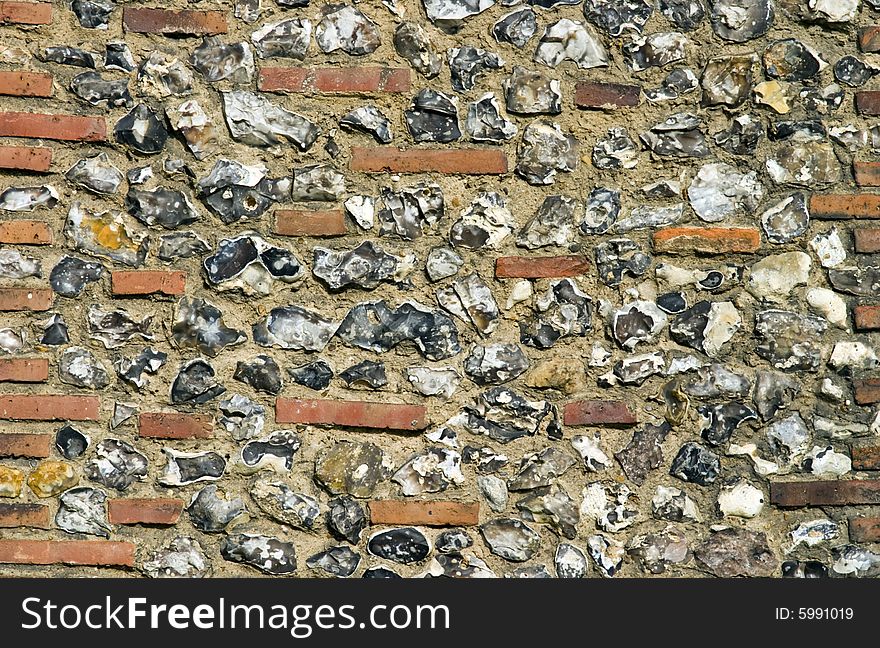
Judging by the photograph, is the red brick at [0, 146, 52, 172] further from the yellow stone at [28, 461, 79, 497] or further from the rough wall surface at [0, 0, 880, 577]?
the yellow stone at [28, 461, 79, 497]

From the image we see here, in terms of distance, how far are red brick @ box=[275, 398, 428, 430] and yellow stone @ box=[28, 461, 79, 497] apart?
1.88 ft

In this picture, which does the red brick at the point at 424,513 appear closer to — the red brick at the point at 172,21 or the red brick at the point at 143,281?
the red brick at the point at 143,281

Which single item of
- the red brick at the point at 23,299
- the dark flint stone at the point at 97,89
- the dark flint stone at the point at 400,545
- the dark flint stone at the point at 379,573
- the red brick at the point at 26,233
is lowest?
the dark flint stone at the point at 379,573

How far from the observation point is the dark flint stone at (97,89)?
94.3 inches

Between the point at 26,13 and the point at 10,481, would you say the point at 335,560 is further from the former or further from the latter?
the point at 26,13

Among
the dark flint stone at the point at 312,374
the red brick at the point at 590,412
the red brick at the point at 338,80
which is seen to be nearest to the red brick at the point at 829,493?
the red brick at the point at 590,412

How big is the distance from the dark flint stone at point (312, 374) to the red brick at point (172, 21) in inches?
34.3

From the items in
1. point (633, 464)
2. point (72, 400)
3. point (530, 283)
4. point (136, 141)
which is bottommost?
point (633, 464)

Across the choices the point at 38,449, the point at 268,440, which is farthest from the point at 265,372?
the point at 38,449

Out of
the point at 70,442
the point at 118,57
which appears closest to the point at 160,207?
the point at 118,57

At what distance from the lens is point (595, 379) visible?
2484 millimetres

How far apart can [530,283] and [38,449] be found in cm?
132

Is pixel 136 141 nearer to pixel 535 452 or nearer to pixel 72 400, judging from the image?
pixel 72 400

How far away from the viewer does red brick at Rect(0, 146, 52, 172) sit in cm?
238
